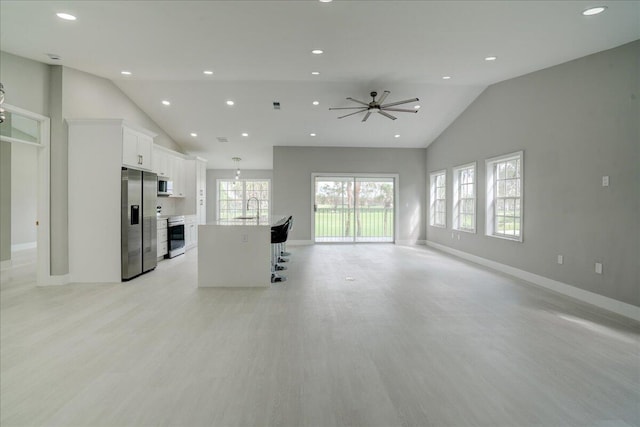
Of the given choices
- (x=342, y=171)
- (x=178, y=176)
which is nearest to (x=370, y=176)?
(x=342, y=171)

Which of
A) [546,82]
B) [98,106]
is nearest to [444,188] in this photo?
[546,82]

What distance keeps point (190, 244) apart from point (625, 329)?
847cm

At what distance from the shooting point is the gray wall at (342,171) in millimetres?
9320

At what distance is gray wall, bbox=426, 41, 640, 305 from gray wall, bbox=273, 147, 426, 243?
339cm

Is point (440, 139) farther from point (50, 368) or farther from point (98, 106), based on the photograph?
point (50, 368)

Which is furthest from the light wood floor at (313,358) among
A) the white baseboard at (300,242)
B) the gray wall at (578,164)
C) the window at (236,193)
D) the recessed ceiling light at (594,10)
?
the window at (236,193)

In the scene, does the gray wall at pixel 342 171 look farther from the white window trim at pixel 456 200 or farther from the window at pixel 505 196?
the window at pixel 505 196

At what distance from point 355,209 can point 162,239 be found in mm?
5114

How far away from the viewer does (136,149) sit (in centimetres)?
546

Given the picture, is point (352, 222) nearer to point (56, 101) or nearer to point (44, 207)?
point (44, 207)

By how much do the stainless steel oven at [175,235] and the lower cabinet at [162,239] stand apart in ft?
0.34

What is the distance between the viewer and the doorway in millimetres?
9516

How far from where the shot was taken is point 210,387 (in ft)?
7.18

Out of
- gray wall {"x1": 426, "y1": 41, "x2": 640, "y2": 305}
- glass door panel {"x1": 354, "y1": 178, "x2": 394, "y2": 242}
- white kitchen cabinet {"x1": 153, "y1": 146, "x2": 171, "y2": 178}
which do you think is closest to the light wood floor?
gray wall {"x1": 426, "y1": 41, "x2": 640, "y2": 305}
